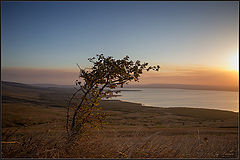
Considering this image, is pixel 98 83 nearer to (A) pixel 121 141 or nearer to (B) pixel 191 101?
(A) pixel 121 141

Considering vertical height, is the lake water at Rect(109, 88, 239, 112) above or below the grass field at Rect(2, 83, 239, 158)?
below

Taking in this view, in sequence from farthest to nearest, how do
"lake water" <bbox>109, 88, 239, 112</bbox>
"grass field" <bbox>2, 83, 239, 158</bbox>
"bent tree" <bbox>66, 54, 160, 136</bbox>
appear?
1. "lake water" <bbox>109, 88, 239, 112</bbox>
2. "bent tree" <bbox>66, 54, 160, 136</bbox>
3. "grass field" <bbox>2, 83, 239, 158</bbox>

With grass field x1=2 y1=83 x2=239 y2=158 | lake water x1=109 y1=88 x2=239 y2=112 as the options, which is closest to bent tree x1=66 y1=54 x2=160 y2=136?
grass field x1=2 y1=83 x2=239 y2=158

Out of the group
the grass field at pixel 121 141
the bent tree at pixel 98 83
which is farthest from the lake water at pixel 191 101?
the bent tree at pixel 98 83

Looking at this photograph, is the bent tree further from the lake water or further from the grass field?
the lake water

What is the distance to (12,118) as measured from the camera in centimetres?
2670

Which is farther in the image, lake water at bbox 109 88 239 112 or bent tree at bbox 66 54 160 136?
lake water at bbox 109 88 239 112

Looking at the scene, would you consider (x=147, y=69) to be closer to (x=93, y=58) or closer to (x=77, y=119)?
(x=93, y=58)

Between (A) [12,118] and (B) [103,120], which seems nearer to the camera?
(B) [103,120]

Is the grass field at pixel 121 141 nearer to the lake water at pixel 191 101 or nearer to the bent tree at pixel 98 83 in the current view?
the bent tree at pixel 98 83

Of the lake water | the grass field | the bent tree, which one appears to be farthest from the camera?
the lake water

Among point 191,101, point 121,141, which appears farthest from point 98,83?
point 191,101

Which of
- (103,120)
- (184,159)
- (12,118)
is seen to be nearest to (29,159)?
(103,120)

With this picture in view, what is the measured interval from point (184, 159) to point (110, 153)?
1.36 metres
